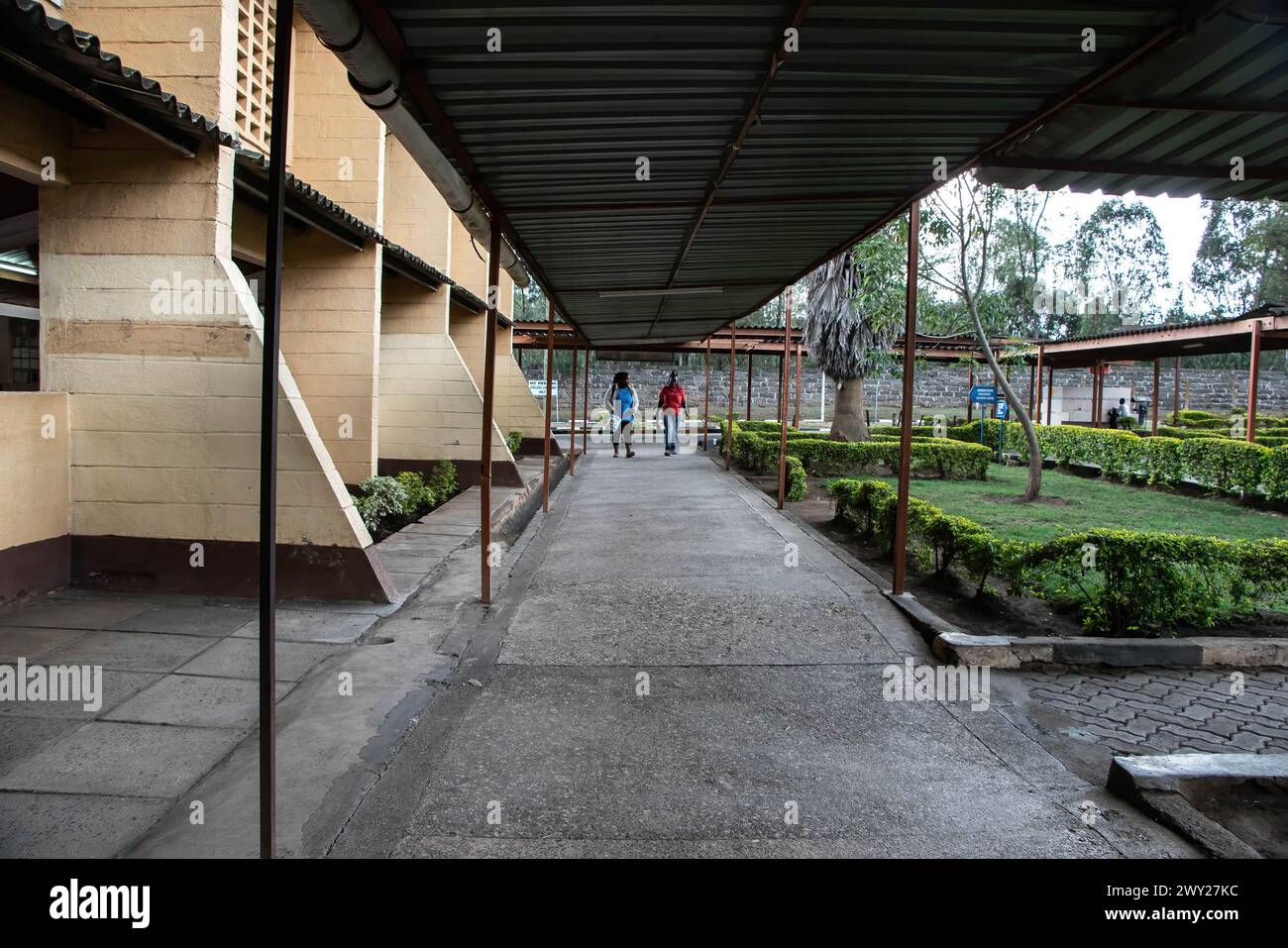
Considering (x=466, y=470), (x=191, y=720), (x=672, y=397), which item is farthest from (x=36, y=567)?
(x=672, y=397)

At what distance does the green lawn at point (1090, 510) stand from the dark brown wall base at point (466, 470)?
5967 mm

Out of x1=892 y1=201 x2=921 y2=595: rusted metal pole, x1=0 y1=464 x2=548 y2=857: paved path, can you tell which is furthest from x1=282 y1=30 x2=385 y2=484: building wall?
x1=892 y1=201 x2=921 y2=595: rusted metal pole

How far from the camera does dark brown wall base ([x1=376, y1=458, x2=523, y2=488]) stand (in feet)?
35.6

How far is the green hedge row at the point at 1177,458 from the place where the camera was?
12.1m

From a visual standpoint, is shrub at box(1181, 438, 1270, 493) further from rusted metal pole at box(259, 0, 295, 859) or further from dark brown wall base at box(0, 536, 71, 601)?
dark brown wall base at box(0, 536, 71, 601)

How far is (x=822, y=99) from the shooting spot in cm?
378

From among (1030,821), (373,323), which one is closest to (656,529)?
(373,323)

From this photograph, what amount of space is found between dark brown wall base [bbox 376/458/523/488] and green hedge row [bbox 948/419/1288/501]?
1118 cm

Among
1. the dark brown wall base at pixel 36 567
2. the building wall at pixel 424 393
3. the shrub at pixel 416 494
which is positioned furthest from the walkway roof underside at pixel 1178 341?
the dark brown wall base at pixel 36 567

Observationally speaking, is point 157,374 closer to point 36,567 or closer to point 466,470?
point 36,567

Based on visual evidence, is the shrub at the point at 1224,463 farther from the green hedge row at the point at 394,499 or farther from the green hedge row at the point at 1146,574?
the green hedge row at the point at 394,499

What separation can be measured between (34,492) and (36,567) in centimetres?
48
